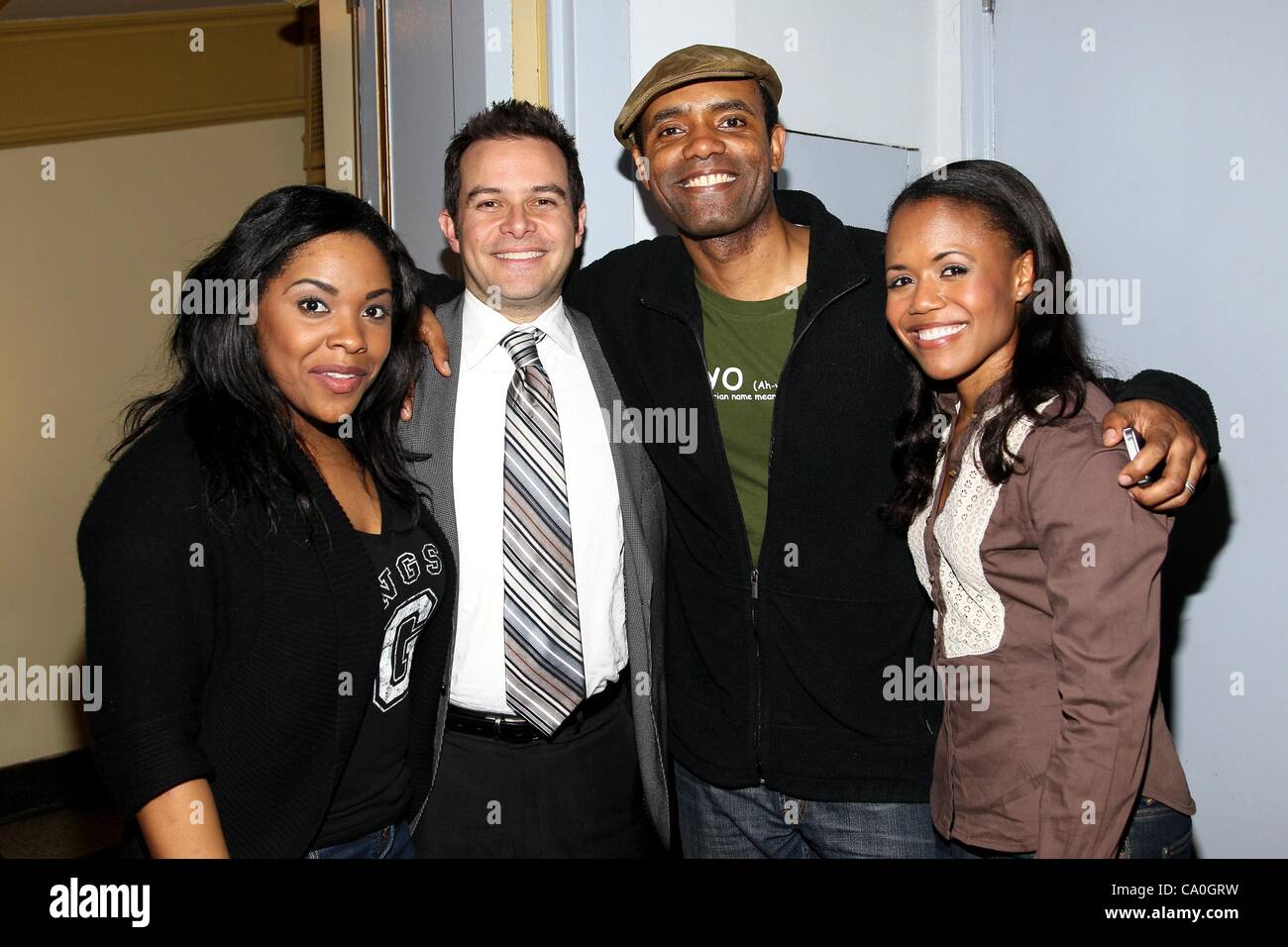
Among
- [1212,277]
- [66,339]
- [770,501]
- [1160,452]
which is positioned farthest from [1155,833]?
[66,339]

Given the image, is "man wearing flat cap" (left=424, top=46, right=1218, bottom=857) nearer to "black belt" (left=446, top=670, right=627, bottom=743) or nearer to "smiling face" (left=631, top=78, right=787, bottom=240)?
"smiling face" (left=631, top=78, right=787, bottom=240)

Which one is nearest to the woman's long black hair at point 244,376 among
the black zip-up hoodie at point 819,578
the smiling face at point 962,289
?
the black zip-up hoodie at point 819,578

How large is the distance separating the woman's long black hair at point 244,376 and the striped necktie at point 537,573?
0.45m

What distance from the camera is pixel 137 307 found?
507 cm

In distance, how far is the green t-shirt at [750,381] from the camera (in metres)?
2.18

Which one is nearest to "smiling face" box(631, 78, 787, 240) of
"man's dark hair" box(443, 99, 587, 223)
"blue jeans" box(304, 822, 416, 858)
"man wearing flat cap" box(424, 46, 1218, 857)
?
"man wearing flat cap" box(424, 46, 1218, 857)

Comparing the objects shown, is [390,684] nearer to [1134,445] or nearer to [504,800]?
[504,800]

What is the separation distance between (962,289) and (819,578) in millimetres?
627

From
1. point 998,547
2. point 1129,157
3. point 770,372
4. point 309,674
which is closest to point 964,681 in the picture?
point 998,547

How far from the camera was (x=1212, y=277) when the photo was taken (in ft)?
9.04

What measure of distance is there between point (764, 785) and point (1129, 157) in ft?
6.29

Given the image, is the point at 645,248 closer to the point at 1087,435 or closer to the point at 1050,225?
the point at 1050,225

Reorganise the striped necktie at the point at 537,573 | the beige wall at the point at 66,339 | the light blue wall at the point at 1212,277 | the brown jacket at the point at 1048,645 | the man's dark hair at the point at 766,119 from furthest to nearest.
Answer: the beige wall at the point at 66,339
the light blue wall at the point at 1212,277
the man's dark hair at the point at 766,119
the striped necktie at the point at 537,573
the brown jacket at the point at 1048,645

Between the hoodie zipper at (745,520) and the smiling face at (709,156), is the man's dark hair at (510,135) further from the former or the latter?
the hoodie zipper at (745,520)
